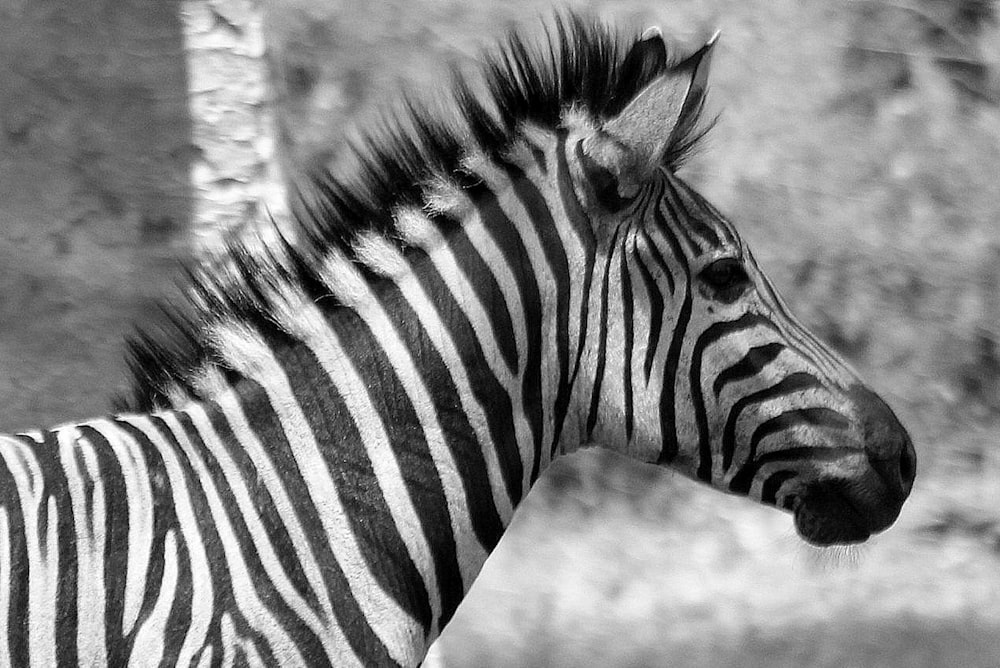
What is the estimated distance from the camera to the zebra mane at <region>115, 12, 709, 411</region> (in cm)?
210

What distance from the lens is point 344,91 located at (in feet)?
14.4

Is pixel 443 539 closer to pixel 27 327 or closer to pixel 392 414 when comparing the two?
pixel 392 414

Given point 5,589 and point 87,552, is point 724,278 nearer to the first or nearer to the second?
point 87,552

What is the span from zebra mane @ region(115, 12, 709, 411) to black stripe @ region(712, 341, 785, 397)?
0.59m

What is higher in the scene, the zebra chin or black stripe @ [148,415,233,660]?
black stripe @ [148,415,233,660]

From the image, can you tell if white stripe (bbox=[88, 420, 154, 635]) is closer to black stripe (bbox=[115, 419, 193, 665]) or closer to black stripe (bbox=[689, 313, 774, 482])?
black stripe (bbox=[115, 419, 193, 665])

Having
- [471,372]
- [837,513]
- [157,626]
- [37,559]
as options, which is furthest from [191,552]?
[837,513]

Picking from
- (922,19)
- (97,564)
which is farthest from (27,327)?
(922,19)

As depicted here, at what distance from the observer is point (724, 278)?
7.11ft

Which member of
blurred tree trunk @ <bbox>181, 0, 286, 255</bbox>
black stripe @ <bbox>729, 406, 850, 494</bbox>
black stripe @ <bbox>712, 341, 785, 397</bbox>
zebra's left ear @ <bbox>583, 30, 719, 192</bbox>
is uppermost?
blurred tree trunk @ <bbox>181, 0, 286, 255</bbox>

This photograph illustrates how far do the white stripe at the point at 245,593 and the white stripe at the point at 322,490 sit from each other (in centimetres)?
16

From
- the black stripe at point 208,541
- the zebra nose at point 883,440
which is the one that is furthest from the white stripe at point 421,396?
the zebra nose at point 883,440

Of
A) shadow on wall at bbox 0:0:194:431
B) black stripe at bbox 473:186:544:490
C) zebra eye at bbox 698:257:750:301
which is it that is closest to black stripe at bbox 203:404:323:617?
black stripe at bbox 473:186:544:490

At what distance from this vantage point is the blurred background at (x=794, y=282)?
165 inches
